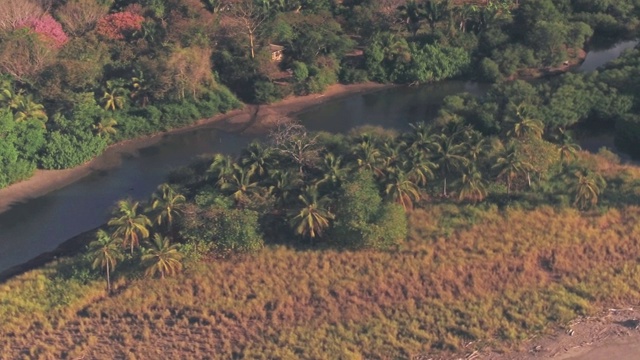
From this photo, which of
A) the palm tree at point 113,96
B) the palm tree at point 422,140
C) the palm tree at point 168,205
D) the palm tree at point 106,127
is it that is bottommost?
the palm tree at point 168,205

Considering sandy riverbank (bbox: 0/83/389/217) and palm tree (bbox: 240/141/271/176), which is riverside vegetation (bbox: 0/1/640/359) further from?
sandy riverbank (bbox: 0/83/389/217)

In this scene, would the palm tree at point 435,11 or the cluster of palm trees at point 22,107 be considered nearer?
the cluster of palm trees at point 22,107

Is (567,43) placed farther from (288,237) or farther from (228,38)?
(288,237)

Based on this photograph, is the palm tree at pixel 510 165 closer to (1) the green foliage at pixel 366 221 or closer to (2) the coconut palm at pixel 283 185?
(1) the green foliage at pixel 366 221

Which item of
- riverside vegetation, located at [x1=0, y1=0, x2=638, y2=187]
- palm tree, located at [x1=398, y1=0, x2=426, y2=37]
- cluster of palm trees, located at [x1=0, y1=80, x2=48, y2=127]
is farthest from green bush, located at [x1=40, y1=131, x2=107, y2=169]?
palm tree, located at [x1=398, y1=0, x2=426, y2=37]

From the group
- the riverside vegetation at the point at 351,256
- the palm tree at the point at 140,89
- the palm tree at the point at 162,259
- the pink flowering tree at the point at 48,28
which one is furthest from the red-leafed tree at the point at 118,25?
the palm tree at the point at 162,259

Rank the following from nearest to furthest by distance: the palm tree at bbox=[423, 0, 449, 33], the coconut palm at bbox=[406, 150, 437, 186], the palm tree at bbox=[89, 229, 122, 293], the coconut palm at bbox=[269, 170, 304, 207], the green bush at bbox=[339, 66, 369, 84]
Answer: the palm tree at bbox=[89, 229, 122, 293]
the coconut palm at bbox=[269, 170, 304, 207]
the coconut palm at bbox=[406, 150, 437, 186]
the green bush at bbox=[339, 66, 369, 84]
the palm tree at bbox=[423, 0, 449, 33]

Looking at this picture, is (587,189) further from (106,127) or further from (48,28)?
(48,28)

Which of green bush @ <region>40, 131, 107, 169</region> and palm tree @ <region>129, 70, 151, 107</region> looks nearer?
green bush @ <region>40, 131, 107, 169</region>
